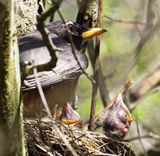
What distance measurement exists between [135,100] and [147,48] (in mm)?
1142

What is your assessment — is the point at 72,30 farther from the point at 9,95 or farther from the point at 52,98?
the point at 9,95

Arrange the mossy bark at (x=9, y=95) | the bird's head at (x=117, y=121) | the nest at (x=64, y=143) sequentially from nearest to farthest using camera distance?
the mossy bark at (x=9, y=95) → the nest at (x=64, y=143) → the bird's head at (x=117, y=121)

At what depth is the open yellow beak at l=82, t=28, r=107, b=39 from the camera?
547cm

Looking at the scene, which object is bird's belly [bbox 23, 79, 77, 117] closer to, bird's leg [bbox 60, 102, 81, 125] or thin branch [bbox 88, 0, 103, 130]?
bird's leg [bbox 60, 102, 81, 125]

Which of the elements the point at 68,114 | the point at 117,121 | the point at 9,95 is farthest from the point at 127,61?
the point at 9,95

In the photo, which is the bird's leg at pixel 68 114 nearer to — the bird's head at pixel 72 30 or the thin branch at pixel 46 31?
the bird's head at pixel 72 30

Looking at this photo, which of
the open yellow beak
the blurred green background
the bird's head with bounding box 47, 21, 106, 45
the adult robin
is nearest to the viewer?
the adult robin

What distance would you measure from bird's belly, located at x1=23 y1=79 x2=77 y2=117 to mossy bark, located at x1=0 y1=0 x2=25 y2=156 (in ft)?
3.28

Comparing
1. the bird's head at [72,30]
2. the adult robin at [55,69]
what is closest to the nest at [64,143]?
the adult robin at [55,69]

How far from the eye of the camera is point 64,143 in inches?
180

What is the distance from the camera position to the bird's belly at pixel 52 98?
5008mm

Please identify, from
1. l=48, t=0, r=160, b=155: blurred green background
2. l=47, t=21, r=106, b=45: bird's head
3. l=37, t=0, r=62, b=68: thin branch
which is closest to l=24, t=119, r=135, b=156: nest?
l=37, t=0, r=62, b=68: thin branch

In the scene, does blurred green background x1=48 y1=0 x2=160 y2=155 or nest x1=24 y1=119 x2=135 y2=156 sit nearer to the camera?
nest x1=24 y1=119 x2=135 y2=156

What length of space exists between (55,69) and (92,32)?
56cm
